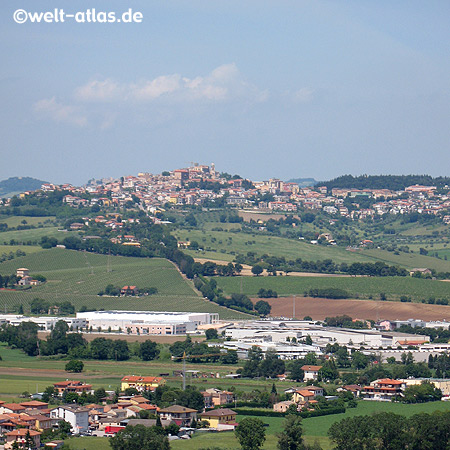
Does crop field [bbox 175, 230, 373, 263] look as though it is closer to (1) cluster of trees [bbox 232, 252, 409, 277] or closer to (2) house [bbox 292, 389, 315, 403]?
(1) cluster of trees [bbox 232, 252, 409, 277]

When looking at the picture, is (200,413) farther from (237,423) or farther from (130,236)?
(130,236)

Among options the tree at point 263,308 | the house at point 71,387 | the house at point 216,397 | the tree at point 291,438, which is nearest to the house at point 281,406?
the house at point 216,397

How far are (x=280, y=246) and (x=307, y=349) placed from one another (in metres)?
57.1

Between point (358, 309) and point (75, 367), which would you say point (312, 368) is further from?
point (358, 309)

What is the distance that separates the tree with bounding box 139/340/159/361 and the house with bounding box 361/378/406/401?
17.6 m

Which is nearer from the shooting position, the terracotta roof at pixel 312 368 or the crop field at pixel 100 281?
the terracotta roof at pixel 312 368

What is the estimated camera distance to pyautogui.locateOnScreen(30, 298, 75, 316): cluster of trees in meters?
100

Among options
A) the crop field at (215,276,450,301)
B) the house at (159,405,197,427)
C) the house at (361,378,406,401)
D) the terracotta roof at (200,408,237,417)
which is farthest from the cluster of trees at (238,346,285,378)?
the crop field at (215,276,450,301)

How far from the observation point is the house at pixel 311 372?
6925 centimetres

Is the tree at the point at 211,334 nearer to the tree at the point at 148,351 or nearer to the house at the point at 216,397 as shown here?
the tree at the point at 148,351

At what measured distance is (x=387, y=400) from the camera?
62.7 meters

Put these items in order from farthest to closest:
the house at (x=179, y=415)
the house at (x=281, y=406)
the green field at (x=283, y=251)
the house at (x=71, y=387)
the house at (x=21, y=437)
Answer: the green field at (x=283, y=251)
the house at (x=71, y=387)
the house at (x=281, y=406)
the house at (x=179, y=415)
the house at (x=21, y=437)

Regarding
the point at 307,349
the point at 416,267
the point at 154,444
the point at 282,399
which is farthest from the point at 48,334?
the point at 416,267

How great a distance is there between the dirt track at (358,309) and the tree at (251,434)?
51.1 meters
